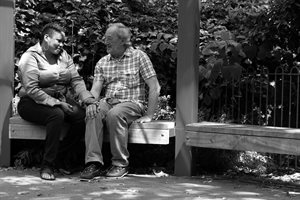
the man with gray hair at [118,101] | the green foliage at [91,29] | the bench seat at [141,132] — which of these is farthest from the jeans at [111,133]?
the green foliage at [91,29]

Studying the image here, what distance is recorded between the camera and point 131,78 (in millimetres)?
5941

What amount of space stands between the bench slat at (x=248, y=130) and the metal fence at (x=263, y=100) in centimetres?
113

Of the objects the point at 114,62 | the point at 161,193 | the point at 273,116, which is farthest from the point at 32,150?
the point at 273,116

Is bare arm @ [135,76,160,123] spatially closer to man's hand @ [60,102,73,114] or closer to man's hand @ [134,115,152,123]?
man's hand @ [134,115,152,123]

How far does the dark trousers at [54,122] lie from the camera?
18.6 feet

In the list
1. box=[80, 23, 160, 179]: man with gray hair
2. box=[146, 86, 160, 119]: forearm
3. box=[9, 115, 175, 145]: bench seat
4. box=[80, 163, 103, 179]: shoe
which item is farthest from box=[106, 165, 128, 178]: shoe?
box=[146, 86, 160, 119]: forearm

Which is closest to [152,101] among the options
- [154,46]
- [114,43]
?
[114,43]

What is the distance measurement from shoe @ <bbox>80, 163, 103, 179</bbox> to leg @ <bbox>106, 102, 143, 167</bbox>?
0.17 meters

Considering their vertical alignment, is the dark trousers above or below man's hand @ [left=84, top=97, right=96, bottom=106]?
below

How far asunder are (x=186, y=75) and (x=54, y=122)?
141cm

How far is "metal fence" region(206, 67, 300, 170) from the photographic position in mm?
6637

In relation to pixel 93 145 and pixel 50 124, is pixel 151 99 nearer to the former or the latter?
pixel 93 145

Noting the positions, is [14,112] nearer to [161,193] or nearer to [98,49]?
[98,49]

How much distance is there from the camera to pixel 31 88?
5727 millimetres
